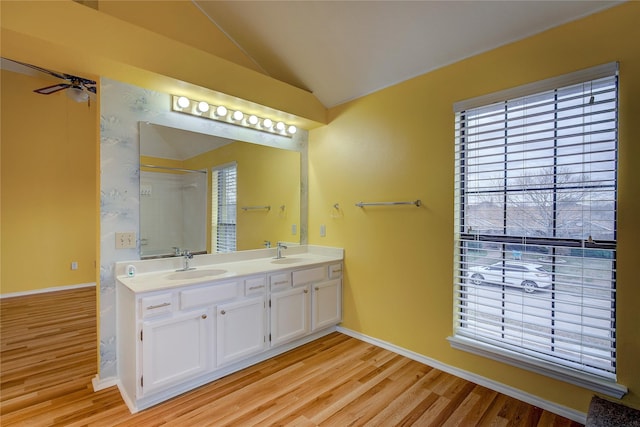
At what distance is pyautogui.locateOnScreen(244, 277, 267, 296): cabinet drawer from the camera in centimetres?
245

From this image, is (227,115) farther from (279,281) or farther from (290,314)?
(290,314)

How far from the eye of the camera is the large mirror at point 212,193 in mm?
2451

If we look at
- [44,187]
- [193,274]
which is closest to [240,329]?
[193,274]

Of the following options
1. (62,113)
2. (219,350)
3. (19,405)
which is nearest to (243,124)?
(219,350)

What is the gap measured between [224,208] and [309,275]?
1080 millimetres

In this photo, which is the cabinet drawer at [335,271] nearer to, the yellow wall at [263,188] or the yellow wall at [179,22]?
the yellow wall at [263,188]

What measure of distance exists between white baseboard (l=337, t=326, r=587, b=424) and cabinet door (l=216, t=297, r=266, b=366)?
1.15m

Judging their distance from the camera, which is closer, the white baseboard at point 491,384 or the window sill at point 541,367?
the window sill at point 541,367

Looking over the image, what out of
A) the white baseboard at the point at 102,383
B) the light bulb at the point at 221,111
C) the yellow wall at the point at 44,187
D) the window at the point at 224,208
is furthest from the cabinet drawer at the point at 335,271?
the yellow wall at the point at 44,187

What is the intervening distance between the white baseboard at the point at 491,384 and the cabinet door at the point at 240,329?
3.76ft

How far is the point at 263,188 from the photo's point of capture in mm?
3316

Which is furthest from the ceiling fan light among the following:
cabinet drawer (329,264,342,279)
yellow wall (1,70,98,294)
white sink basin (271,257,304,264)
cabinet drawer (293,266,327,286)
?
cabinet drawer (329,264,342,279)

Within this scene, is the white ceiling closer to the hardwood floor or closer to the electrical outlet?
the electrical outlet

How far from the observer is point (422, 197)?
102 inches
